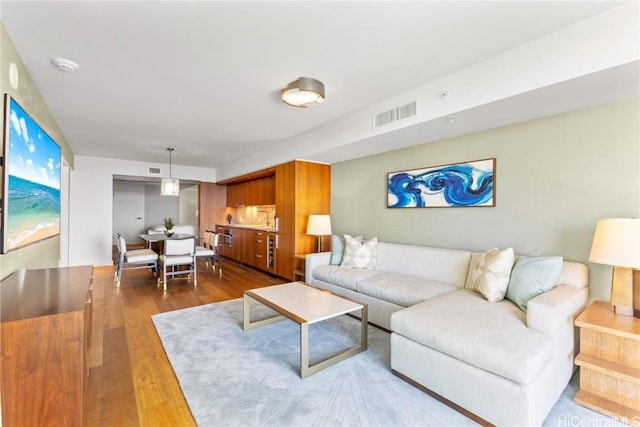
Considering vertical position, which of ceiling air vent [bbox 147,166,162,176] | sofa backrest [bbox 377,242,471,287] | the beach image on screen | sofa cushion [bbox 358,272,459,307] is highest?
ceiling air vent [bbox 147,166,162,176]

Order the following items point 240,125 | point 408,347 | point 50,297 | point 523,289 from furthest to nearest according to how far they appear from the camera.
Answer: point 240,125
point 523,289
point 408,347
point 50,297

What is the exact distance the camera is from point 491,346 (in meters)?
1.69

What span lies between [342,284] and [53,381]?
260 centimetres

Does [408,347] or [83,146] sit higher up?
[83,146]

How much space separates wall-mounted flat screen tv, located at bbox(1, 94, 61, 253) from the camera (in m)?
1.74

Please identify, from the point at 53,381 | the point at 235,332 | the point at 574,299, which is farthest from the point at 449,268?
the point at 53,381

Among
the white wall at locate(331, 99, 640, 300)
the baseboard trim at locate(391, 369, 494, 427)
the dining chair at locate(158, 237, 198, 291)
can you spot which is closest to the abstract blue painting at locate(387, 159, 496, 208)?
the white wall at locate(331, 99, 640, 300)

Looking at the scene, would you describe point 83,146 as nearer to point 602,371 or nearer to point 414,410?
point 414,410

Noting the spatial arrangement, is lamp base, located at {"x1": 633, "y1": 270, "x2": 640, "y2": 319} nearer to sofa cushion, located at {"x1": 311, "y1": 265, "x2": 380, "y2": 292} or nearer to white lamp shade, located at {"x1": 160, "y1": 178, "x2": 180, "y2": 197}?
sofa cushion, located at {"x1": 311, "y1": 265, "x2": 380, "y2": 292}

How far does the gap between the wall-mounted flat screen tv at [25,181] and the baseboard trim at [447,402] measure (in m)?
2.69

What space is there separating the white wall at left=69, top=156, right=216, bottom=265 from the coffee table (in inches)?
201

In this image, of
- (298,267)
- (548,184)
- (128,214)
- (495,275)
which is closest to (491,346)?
(495,275)

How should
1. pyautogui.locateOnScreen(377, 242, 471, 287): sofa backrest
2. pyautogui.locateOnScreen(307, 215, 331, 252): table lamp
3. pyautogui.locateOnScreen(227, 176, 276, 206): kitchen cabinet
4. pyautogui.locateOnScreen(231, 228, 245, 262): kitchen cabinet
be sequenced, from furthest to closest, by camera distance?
pyautogui.locateOnScreen(231, 228, 245, 262): kitchen cabinet
pyautogui.locateOnScreen(227, 176, 276, 206): kitchen cabinet
pyautogui.locateOnScreen(307, 215, 331, 252): table lamp
pyautogui.locateOnScreen(377, 242, 471, 287): sofa backrest

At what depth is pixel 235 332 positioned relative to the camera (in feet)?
9.56
